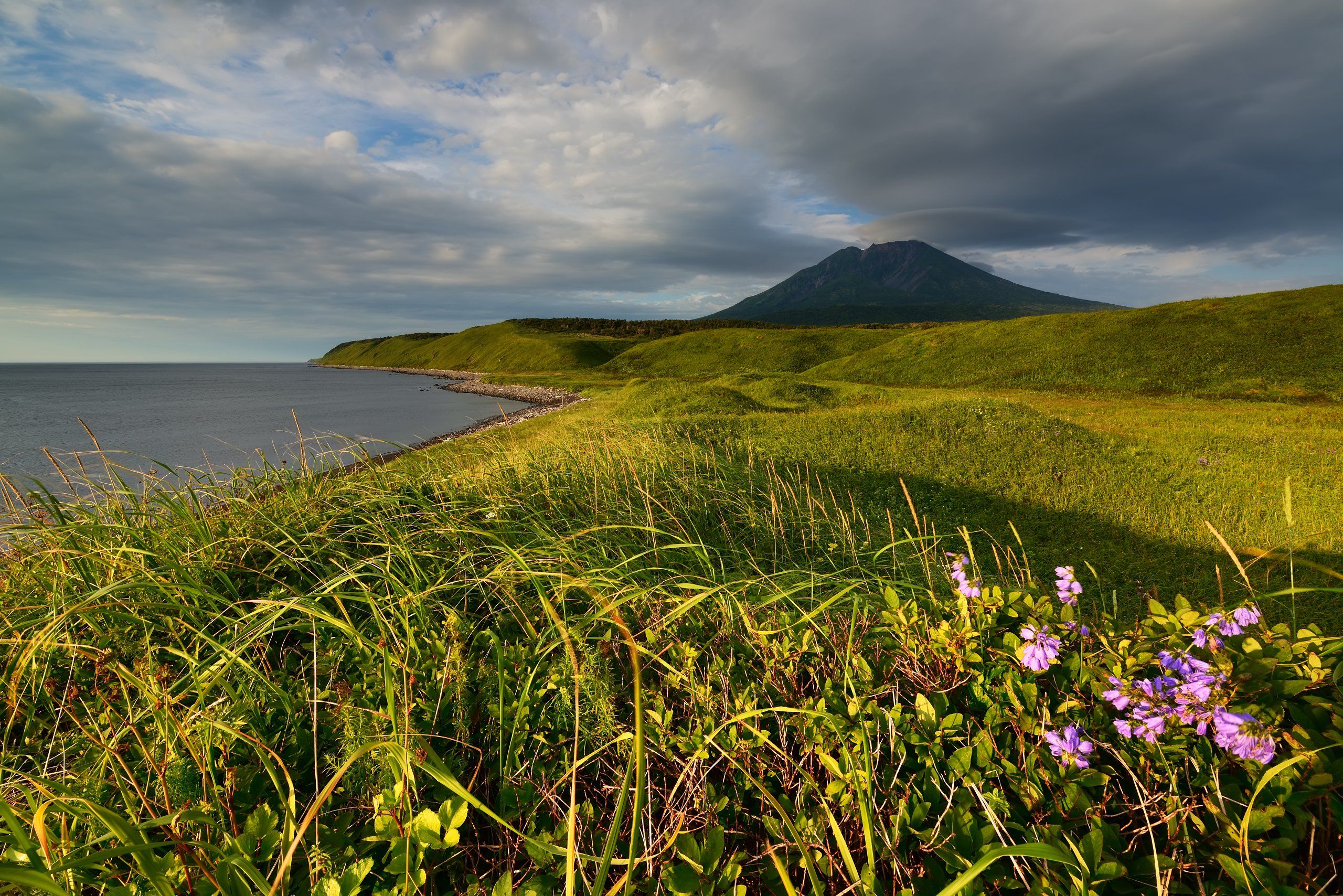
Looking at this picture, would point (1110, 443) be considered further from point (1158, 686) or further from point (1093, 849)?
point (1093, 849)

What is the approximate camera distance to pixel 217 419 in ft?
214

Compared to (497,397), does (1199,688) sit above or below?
above

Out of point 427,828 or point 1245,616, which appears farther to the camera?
point 1245,616

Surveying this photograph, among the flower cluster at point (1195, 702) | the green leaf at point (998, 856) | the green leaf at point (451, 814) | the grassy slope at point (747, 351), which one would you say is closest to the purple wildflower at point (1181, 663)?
the flower cluster at point (1195, 702)

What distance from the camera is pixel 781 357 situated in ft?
221

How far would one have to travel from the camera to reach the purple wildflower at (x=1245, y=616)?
194cm

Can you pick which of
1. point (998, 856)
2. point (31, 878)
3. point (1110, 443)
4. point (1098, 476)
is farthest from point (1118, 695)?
point (1110, 443)

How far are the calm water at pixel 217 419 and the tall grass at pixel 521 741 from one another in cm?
192

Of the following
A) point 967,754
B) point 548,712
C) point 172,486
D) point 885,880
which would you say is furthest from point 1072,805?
point 172,486

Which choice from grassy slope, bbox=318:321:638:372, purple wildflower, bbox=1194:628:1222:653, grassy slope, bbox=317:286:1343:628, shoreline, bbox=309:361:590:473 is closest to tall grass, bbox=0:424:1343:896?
purple wildflower, bbox=1194:628:1222:653

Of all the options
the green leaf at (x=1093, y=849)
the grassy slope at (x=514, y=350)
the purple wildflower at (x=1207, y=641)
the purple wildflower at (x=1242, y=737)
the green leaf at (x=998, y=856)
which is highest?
the grassy slope at (x=514, y=350)

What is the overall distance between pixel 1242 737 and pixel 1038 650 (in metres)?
0.54

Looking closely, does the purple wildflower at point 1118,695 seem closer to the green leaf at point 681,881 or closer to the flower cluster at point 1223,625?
the flower cluster at point 1223,625

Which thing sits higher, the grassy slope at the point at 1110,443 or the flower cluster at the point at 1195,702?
the flower cluster at the point at 1195,702
